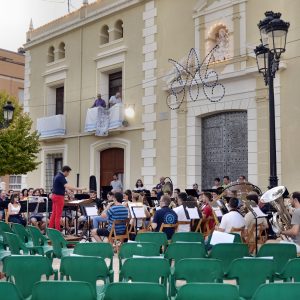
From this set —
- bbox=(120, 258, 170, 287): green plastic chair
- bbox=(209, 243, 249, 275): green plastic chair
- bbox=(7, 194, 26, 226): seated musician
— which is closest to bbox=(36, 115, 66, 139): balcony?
bbox=(7, 194, 26, 226): seated musician

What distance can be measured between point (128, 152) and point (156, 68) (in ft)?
11.3

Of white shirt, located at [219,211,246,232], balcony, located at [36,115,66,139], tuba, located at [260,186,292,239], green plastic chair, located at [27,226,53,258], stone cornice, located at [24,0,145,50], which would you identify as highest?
stone cornice, located at [24,0,145,50]

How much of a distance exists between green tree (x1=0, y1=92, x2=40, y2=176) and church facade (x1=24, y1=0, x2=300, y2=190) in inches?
41.3

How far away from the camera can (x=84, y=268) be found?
538 centimetres

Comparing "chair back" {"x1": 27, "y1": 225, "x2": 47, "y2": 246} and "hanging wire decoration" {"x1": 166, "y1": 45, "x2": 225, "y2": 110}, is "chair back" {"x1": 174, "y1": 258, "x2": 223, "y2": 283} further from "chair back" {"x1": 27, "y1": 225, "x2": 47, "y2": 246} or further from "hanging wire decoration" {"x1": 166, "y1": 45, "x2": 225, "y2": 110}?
"hanging wire decoration" {"x1": 166, "y1": 45, "x2": 225, "y2": 110}

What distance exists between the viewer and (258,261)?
519 cm

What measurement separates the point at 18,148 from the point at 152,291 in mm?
17968

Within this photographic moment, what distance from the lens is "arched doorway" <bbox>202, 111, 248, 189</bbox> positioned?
16.3m

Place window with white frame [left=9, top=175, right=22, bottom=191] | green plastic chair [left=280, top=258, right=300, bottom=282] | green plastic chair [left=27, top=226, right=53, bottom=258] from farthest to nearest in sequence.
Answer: window with white frame [left=9, top=175, right=22, bottom=191]
green plastic chair [left=27, top=226, right=53, bottom=258]
green plastic chair [left=280, top=258, right=300, bottom=282]

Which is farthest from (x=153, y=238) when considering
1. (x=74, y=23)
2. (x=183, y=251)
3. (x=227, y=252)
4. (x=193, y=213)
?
(x=74, y=23)

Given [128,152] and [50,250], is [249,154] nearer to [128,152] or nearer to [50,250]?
[128,152]

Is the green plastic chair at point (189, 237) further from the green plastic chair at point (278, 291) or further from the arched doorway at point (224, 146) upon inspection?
the arched doorway at point (224, 146)

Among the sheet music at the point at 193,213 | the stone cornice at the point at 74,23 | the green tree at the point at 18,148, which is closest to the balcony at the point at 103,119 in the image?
the green tree at the point at 18,148

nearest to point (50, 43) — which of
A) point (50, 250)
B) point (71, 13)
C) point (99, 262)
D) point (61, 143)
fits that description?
point (71, 13)
